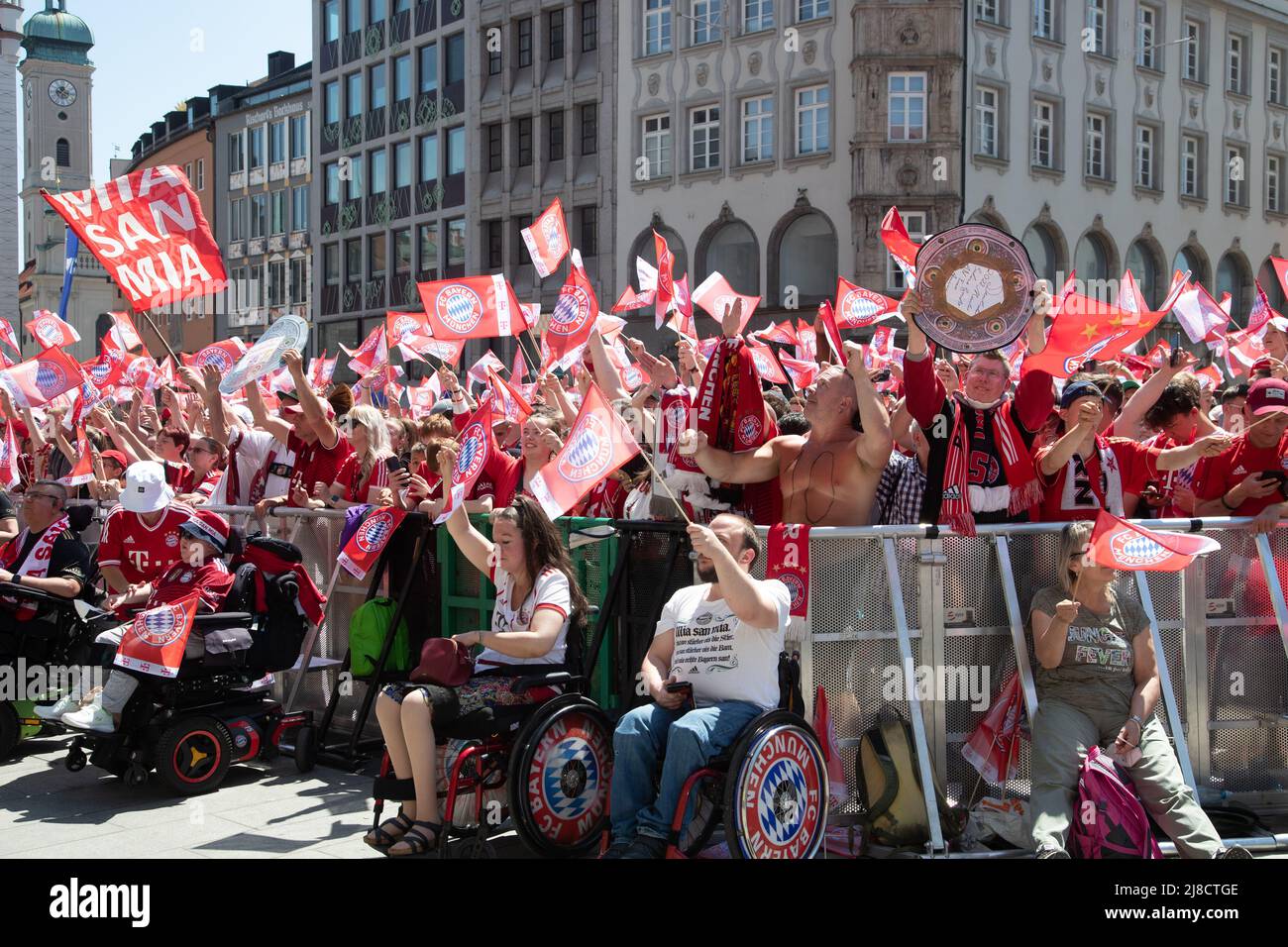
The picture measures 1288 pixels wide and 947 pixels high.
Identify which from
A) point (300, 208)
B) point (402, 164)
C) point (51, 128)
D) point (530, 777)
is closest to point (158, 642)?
point (530, 777)

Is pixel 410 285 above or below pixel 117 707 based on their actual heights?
above

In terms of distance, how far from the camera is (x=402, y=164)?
4675 centimetres

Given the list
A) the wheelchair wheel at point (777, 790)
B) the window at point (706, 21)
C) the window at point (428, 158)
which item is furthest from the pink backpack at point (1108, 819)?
the window at point (428, 158)

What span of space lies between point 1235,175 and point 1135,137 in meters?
4.74

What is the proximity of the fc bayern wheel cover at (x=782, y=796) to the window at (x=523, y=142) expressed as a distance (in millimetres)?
37273

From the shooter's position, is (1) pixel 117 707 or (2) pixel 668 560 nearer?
(2) pixel 668 560

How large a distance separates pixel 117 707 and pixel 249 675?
70 centimetres

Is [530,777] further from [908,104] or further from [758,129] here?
[758,129]

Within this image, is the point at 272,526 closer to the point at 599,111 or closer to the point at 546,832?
the point at 546,832

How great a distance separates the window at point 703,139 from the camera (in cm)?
3594

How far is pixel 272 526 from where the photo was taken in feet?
29.2

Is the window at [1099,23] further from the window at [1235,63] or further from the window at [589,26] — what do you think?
the window at [589,26]
